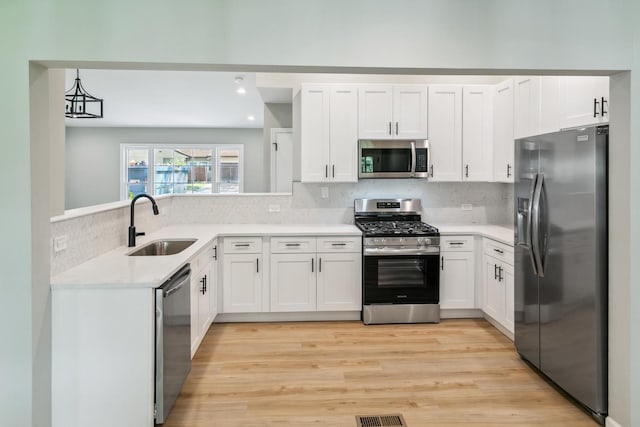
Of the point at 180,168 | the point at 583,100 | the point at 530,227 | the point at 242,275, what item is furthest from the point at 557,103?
the point at 180,168

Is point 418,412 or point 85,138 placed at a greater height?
point 85,138

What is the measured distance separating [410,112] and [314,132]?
3.34 feet

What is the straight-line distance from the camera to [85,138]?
9.33 m

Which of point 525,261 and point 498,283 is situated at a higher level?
point 525,261

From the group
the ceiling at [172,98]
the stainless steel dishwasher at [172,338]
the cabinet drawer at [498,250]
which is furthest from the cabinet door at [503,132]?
the stainless steel dishwasher at [172,338]

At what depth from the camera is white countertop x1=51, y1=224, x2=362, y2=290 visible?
2.17 metres

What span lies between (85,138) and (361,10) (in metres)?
8.99

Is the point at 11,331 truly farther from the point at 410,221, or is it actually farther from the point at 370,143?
the point at 410,221

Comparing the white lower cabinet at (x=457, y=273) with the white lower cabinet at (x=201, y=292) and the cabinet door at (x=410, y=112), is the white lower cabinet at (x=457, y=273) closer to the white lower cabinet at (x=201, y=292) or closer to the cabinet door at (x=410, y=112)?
the cabinet door at (x=410, y=112)

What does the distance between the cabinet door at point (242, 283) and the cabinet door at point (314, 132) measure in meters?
1.02

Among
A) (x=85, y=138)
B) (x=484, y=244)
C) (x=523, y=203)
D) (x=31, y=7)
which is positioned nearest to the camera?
(x=31, y=7)

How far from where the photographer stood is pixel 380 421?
2400mm

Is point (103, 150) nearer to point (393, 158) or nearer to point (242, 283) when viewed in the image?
point (242, 283)

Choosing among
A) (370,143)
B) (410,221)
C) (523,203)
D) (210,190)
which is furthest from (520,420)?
(210,190)
